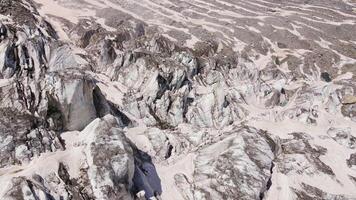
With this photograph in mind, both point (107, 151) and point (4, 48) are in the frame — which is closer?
point (107, 151)

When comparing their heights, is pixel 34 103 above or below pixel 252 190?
above

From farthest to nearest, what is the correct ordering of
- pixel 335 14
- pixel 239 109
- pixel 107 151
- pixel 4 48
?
pixel 335 14, pixel 239 109, pixel 4 48, pixel 107 151

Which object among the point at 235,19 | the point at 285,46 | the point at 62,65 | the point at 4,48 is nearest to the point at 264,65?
the point at 285,46

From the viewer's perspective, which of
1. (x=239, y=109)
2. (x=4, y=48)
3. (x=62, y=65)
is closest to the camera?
(x=4, y=48)

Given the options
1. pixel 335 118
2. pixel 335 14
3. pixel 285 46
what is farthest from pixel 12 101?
pixel 335 14

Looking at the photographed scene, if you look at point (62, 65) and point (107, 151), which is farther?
point (62, 65)

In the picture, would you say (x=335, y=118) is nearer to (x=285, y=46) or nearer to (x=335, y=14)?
(x=285, y=46)

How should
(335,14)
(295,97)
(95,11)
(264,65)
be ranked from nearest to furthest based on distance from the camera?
(295,97) → (264,65) → (95,11) → (335,14)

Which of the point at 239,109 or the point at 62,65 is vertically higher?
the point at 62,65

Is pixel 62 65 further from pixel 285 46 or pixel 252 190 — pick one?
pixel 285 46
